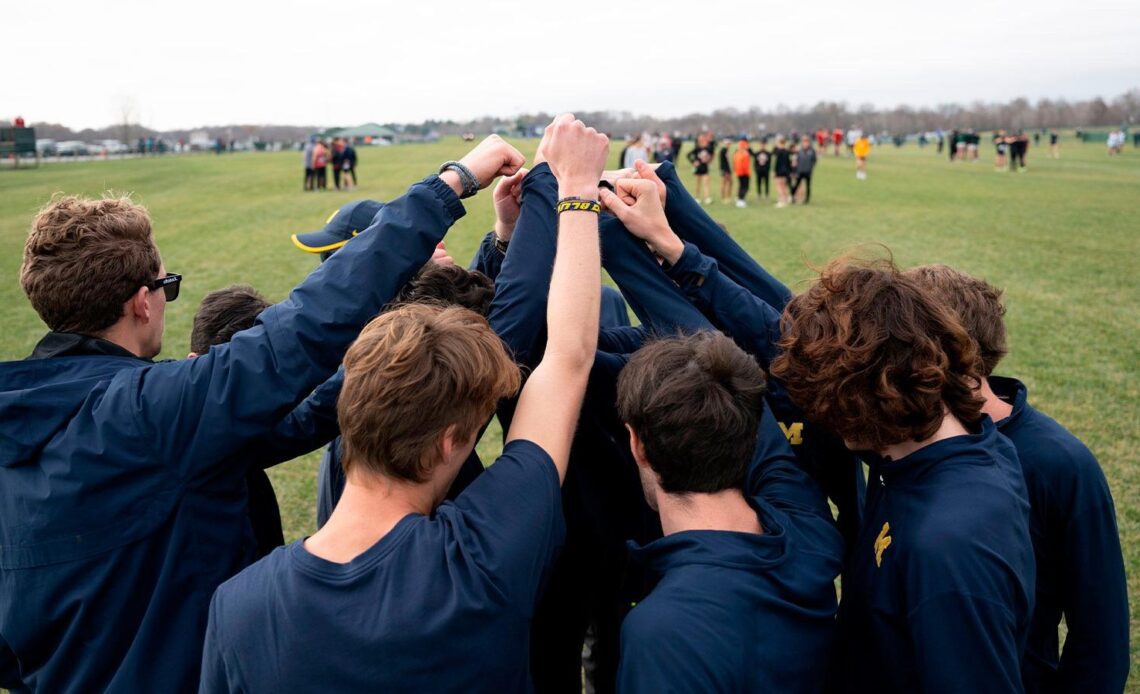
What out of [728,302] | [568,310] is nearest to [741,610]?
[568,310]

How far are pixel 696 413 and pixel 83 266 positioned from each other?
5.43ft

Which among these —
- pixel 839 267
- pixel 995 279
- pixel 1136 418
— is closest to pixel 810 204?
pixel 995 279

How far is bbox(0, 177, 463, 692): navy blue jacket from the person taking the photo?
6.23ft

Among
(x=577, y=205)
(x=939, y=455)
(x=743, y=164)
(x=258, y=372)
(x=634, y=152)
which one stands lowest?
(x=939, y=455)

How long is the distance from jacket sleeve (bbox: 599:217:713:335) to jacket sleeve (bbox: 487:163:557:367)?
0.20m

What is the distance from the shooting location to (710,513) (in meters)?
1.90

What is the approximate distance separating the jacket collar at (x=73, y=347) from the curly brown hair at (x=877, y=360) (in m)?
1.81

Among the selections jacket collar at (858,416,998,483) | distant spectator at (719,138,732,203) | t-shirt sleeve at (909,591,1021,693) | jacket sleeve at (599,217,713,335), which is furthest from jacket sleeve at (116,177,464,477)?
distant spectator at (719,138,732,203)

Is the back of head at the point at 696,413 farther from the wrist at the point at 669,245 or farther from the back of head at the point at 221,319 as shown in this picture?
the back of head at the point at 221,319

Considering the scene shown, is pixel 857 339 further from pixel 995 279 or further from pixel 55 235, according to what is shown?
pixel 995 279

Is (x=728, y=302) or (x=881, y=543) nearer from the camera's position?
(x=881, y=543)

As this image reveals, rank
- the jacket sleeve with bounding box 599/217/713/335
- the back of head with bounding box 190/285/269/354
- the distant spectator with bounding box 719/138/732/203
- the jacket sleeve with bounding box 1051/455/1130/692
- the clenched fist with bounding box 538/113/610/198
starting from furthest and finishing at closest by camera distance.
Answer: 1. the distant spectator with bounding box 719/138/732/203
2. the back of head with bounding box 190/285/269/354
3. the jacket sleeve with bounding box 599/217/713/335
4. the jacket sleeve with bounding box 1051/455/1130/692
5. the clenched fist with bounding box 538/113/610/198

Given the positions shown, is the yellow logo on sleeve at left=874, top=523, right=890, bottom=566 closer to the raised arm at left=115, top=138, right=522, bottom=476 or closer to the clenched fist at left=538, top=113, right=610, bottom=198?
the clenched fist at left=538, top=113, right=610, bottom=198

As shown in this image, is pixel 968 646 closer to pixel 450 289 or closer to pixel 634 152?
pixel 450 289
